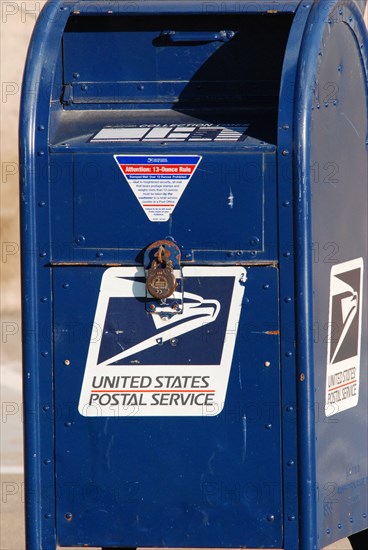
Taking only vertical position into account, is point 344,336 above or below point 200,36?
below

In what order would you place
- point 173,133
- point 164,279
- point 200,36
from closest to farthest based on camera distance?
1. point 164,279
2. point 173,133
3. point 200,36

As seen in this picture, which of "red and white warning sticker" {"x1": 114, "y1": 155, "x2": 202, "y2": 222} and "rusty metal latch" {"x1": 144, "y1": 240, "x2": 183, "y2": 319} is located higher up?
"red and white warning sticker" {"x1": 114, "y1": 155, "x2": 202, "y2": 222}

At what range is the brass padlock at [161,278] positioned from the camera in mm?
3375

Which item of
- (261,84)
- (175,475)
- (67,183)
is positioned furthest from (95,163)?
(175,475)

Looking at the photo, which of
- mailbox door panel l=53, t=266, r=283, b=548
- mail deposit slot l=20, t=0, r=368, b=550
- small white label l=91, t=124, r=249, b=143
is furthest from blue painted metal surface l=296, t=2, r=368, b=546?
small white label l=91, t=124, r=249, b=143

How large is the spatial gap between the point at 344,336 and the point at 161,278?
A: 28.9 inches

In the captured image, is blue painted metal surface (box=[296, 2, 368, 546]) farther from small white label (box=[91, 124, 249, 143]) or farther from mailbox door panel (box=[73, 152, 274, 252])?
small white label (box=[91, 124, 249, 143])

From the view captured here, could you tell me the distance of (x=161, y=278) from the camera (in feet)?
11.1

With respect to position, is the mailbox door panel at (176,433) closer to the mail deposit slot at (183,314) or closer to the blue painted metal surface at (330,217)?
the mail deposit slot at (183,314)

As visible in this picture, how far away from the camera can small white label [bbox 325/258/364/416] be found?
3645mm

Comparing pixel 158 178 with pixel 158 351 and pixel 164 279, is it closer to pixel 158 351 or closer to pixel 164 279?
pixel 164 279

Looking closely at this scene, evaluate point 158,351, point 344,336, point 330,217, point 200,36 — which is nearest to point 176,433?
point 158,351

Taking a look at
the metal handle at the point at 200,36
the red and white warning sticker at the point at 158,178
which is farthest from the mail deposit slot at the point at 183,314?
the metal handle at the point at 200,36

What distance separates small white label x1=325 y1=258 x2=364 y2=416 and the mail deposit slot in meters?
0.04
